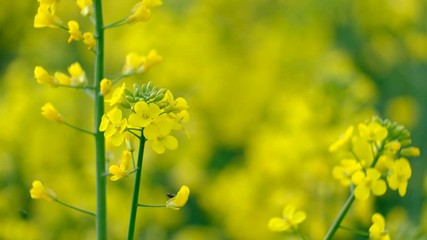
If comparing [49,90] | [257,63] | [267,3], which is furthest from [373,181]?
[267,3]

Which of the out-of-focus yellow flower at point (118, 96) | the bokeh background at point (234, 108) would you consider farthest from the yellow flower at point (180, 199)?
the bokeh background at point (234, 108)

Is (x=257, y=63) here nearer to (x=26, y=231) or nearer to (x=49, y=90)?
(x=49, y=90)

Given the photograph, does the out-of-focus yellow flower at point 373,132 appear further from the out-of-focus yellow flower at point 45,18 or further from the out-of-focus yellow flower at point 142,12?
the out-of-focus yellow flower at point 45,18

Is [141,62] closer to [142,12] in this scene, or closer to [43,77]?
[142,12]

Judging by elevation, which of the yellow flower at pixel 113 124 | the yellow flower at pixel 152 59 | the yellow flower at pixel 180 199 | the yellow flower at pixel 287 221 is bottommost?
the yellow flower at pixel 287 221

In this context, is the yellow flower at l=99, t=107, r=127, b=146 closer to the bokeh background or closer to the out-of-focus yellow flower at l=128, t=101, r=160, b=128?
the out-of-focus yellow flower at l=128, t=101, r=160, b=128

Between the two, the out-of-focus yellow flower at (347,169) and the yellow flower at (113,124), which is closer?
the yellow flower at (113,124)

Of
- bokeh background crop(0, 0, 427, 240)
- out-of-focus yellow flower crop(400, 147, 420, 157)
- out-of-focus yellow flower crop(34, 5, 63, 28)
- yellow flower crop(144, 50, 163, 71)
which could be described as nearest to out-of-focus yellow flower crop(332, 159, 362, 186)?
out-of-focus yellow flower crop(400, 147, 420, 157)

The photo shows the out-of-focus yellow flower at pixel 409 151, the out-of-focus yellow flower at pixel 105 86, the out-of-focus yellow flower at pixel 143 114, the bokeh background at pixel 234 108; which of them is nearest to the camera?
the out-of-focus yellow flower at pixel 143 114
